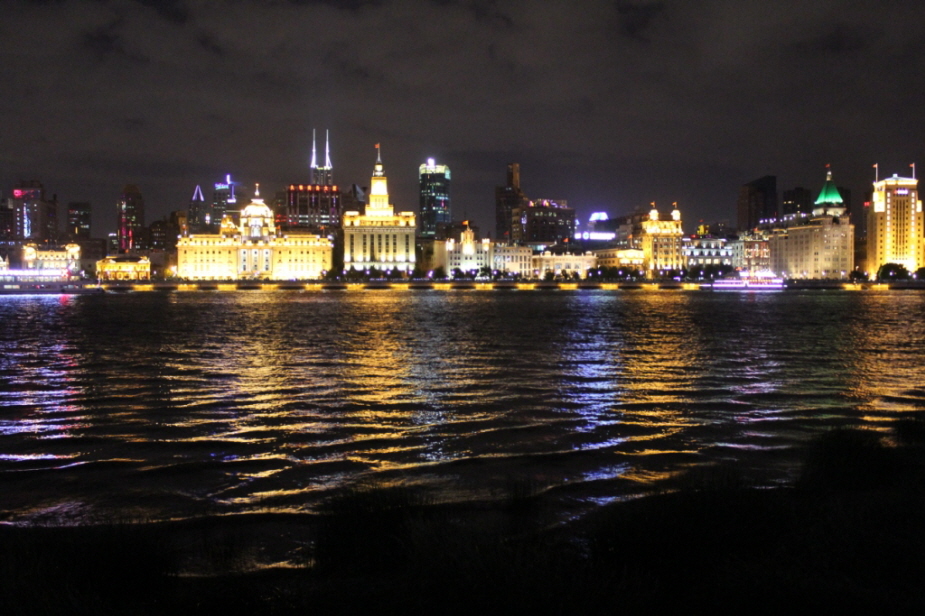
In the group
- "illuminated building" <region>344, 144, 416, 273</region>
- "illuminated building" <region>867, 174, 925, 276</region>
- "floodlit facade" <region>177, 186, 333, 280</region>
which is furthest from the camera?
"illuminated building" <region>344, 144, 416, 273</region>

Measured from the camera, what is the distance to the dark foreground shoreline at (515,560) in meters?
5.01

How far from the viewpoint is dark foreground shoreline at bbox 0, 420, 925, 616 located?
197 inches

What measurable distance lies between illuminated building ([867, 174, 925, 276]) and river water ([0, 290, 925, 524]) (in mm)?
178592

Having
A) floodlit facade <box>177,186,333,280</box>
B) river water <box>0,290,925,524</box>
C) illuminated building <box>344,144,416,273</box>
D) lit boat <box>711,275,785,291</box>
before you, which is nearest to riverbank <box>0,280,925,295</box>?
lit boat <box>711,275,785,291</box>

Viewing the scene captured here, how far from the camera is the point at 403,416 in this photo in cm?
1477

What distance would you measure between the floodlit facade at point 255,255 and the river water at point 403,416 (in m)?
165

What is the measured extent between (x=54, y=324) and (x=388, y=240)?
150219mm

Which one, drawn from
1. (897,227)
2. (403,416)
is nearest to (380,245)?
(897,227)

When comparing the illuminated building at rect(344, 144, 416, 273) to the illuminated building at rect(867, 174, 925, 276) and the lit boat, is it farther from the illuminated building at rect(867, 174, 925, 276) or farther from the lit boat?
the illuminated building at rect(867, 174, 925, 276)

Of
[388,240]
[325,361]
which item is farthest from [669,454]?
[388,240]

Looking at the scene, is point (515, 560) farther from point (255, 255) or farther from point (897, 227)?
point (897, 227)

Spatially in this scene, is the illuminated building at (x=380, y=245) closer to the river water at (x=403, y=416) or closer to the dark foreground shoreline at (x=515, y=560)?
the river water at (x=403, y=416)

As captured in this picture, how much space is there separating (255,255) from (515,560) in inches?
7711

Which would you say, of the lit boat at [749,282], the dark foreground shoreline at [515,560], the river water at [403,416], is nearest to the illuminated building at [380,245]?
the lit boat at [749,282]
